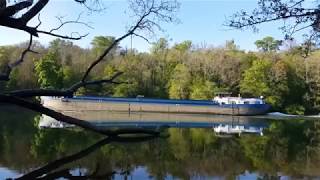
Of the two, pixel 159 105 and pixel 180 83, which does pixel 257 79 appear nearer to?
pixel 180 83

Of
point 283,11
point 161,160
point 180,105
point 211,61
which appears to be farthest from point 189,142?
point 211,61

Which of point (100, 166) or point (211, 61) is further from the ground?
point (211, 61)

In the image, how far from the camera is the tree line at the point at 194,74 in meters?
46.0

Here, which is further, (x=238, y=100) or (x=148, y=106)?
(x=238, y=100)

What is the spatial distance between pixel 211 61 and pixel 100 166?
1508 inches

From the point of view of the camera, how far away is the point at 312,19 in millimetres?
6117

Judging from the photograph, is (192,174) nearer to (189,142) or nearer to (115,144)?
(115,144)

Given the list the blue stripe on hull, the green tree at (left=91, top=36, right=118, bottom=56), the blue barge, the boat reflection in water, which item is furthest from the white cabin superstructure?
the green tree at (left=91, top=36, right=118, bottom=56)

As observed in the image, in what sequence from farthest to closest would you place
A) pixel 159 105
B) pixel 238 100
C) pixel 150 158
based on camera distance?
pixel 238 100, pixel 159 105, pixel 150 158

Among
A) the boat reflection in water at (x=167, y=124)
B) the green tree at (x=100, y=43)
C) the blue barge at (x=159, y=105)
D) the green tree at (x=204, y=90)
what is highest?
the green tree at (x=100, y=43)

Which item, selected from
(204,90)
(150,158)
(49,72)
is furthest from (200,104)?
(150,158)

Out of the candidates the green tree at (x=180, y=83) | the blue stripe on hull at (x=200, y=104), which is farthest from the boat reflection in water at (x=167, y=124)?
the green tree at (x=180, y=83)

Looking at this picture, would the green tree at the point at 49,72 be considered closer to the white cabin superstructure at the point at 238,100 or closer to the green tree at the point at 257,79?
the white cabin superstructure at the point at 238,100

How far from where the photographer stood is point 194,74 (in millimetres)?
48531
